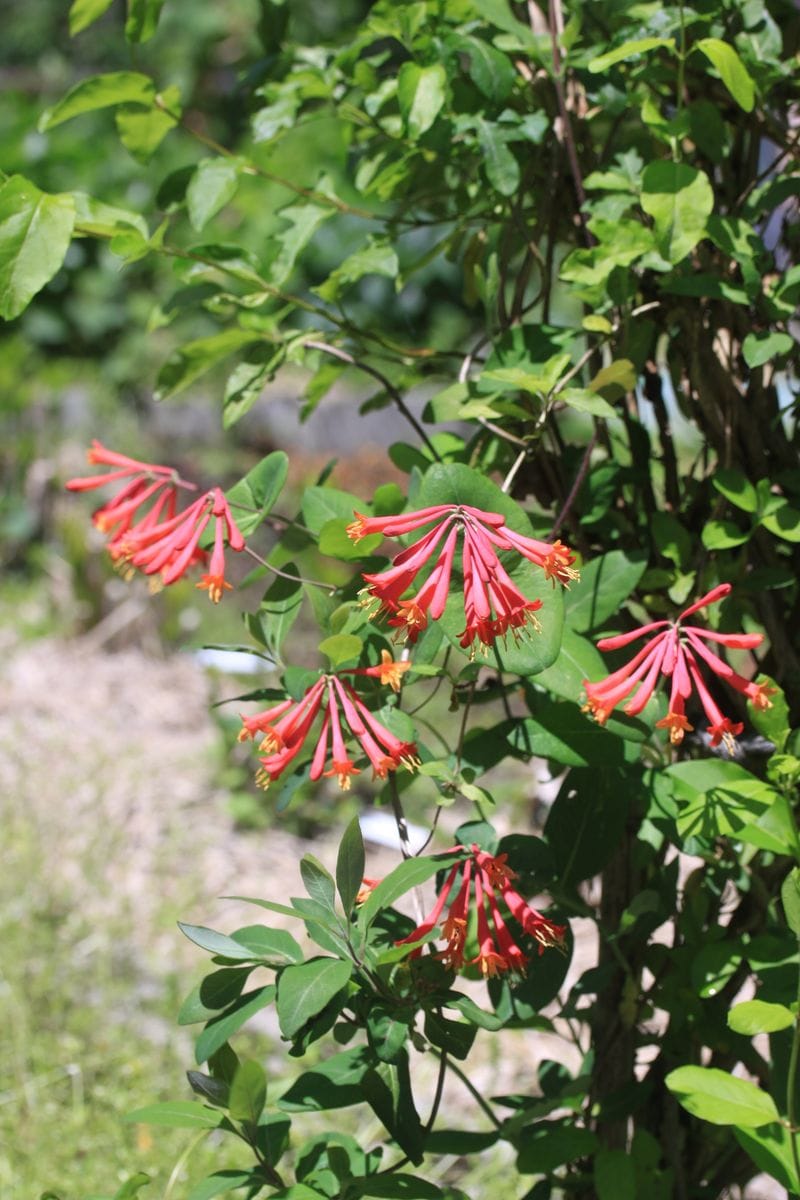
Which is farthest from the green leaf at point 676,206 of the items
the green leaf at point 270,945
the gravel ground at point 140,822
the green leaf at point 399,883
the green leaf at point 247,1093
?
the gravel ground at point 140,822

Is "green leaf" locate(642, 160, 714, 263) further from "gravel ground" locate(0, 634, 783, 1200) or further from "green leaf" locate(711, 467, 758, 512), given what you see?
"gravel ground" locate(0, 634, 783, 1200)

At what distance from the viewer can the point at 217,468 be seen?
4.85 m

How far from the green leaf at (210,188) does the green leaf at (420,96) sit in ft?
0.67

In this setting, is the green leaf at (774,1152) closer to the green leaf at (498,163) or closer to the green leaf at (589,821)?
the green leaf at (589,821)

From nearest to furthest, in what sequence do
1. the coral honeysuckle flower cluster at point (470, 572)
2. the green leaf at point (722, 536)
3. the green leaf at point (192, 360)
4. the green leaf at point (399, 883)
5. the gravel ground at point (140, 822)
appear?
the coral honeysuckle flower cluster at point (470, 572)
the green leaf at point (399, 883)
the green leaf at point (722, 536)
the green leaf at point (192, 360)
the gravel ground at point (140, 822)

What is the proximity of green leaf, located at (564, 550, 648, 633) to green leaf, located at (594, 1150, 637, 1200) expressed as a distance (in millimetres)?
474

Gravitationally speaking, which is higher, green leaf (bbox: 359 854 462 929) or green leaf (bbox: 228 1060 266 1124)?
green leaf (bbox: 359 854 462 929)

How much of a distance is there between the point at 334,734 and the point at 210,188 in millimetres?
558

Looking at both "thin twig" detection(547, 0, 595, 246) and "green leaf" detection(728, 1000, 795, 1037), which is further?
"thin twig" detection(547, 0, 595, 246)

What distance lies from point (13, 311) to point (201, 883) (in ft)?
6.95

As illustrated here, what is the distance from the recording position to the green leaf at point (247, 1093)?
3.19 ft

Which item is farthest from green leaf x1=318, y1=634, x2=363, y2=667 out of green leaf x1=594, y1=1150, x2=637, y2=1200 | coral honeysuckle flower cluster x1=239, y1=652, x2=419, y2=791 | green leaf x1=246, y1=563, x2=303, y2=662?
green leaf x1=594, y1=1150, x2=637, y2=1200

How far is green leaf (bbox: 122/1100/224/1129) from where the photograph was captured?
963 mm

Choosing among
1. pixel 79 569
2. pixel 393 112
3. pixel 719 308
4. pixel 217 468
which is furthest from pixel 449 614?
pixel 217 468
